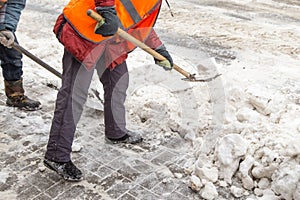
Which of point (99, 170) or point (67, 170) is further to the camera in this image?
point (99, 170)

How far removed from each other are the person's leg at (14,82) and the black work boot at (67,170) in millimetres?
1174

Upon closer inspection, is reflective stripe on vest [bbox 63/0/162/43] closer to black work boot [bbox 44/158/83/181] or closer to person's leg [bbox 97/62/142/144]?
person's leg [bbox 97/62/142/144]

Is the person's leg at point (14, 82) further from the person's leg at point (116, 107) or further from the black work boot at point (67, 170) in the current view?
the black work boot at point (67, 170)

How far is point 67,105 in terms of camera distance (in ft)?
9.82

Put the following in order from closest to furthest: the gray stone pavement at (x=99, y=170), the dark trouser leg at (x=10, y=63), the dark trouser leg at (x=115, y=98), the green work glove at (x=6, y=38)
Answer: the gray stone pavement at (x=99, y=170), the dark trouser leg at (x=115, y=98), the green work glove at (x=6, y=38), the dark trouser leg at (x=10, y=63)

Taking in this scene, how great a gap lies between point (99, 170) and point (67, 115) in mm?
512

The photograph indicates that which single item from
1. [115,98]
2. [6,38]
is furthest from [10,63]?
[115,98]

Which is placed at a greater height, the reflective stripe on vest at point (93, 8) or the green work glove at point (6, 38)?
the reflective stripe on vest at point (93, 8)

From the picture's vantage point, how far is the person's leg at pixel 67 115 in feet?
9.68

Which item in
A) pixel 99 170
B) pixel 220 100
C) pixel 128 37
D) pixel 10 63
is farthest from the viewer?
pixel 10 63

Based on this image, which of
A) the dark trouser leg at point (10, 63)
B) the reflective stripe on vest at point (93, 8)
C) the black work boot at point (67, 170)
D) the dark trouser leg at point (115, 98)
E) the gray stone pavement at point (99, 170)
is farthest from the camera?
the dark trouser leg at point (10, 63)

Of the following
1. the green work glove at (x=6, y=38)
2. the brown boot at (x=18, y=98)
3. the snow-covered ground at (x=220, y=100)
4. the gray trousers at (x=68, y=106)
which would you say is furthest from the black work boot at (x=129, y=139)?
the green work glove at (x=6, y=38)

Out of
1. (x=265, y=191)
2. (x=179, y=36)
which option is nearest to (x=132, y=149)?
(x=265, y=191)

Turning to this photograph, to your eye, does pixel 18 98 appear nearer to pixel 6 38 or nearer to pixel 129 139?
pixel 6 38
